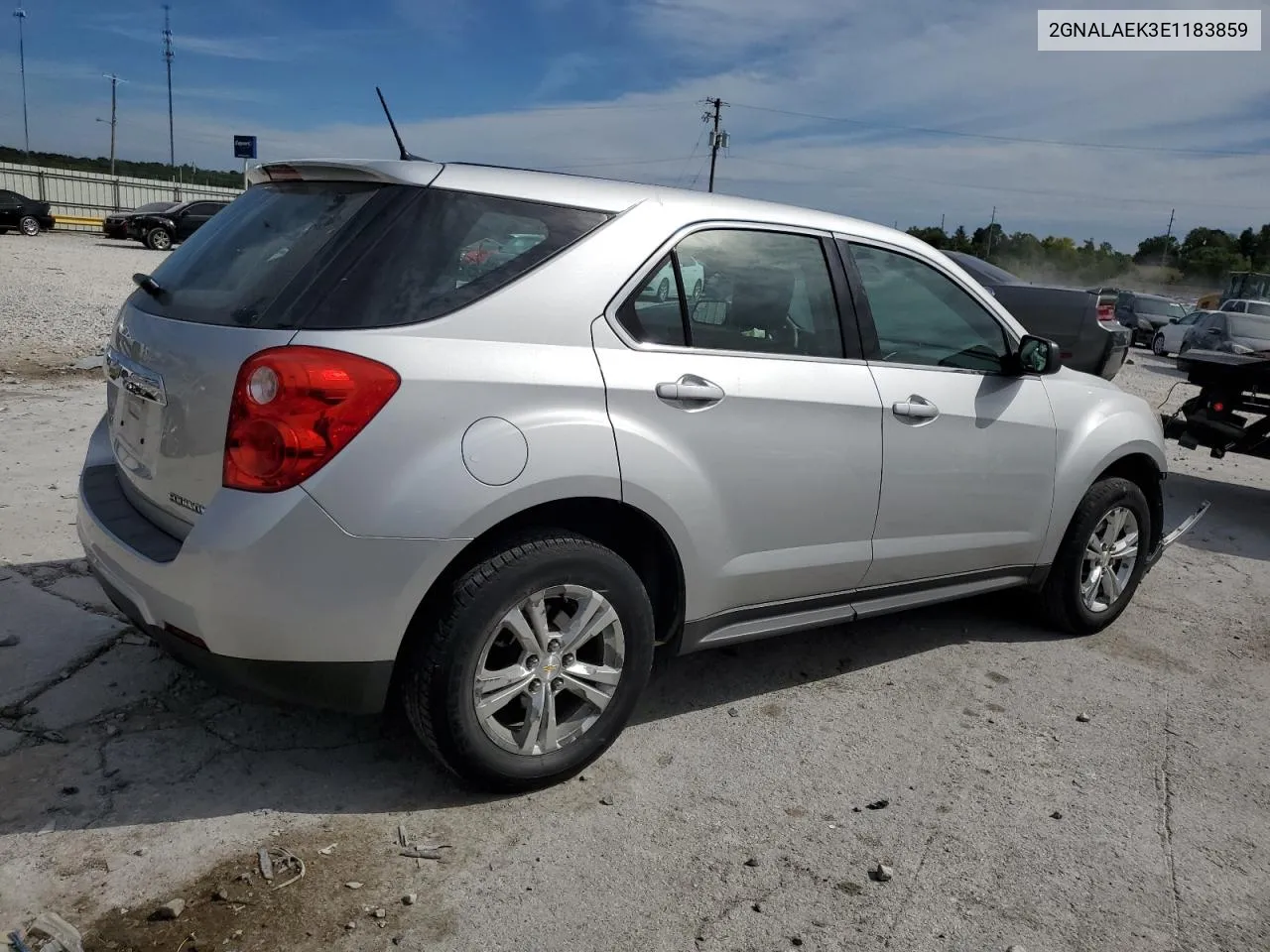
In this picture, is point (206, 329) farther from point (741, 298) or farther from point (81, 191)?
point (81, 191)

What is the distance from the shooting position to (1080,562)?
4629mm

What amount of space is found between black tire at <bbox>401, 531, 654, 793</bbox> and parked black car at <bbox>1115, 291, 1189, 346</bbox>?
97.4 feet

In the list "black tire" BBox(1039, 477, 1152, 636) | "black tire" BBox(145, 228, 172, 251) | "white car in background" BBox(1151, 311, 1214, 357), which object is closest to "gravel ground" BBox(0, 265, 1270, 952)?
"black tire" BBox(1039, 477, 1152, 636)

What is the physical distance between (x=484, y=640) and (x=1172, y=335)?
93.7 feet

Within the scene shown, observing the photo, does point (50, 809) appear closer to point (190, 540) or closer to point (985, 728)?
point (190, 540)

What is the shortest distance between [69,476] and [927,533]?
4.79 metres

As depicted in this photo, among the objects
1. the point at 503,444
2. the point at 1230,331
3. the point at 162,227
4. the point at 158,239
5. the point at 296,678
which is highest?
the point at 162,227

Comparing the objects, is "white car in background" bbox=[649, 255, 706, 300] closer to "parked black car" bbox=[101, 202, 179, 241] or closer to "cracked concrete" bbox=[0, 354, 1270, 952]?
"cracked concrete" bbox=[0, 354, 1270, 952]

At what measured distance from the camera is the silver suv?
Result: 2.59 m

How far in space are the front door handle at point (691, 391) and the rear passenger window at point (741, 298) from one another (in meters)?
0.14

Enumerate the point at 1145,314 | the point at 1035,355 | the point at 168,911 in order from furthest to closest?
1. the point at 1145,314
2. the point at 1035,355
3. the point at 168,911

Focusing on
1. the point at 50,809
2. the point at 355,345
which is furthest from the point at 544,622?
the point at 50,809

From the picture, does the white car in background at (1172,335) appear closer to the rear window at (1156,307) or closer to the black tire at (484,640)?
the rear window at (1156,307)

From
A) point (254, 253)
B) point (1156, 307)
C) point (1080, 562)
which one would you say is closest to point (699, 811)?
point (254, 253)
